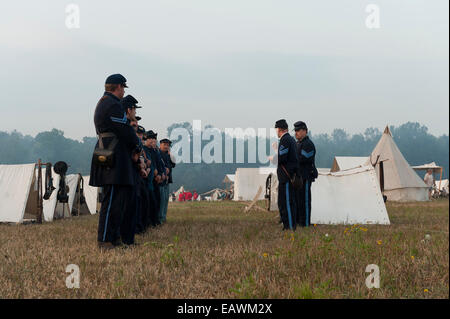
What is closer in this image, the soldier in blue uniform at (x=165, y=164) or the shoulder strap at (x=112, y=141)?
the shoulder strap at (x=112, y=141)

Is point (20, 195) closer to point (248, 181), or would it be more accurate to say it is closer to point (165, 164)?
point (165, 164)

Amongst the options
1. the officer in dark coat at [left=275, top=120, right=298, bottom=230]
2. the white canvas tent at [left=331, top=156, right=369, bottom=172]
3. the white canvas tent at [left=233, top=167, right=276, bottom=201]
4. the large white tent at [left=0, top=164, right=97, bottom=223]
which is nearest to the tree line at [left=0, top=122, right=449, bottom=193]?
the white canvas tent at [left=233, top=167, right=276, bottom=201]

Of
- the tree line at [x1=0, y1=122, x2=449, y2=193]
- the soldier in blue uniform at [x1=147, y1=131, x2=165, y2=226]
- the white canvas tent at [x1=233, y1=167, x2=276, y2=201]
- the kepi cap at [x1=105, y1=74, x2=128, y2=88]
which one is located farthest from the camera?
the tree line at [x1=0, y1=122, x2=449, y2=193]

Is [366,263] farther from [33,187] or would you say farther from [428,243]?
[33,187]

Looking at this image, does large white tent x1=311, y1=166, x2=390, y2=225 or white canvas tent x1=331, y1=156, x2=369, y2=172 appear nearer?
large white tent x1=311, y1=166, x2=390, y2=225

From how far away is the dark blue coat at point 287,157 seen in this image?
7562 millimetres

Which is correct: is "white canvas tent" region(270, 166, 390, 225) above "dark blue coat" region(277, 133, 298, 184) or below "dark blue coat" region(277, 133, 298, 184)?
below

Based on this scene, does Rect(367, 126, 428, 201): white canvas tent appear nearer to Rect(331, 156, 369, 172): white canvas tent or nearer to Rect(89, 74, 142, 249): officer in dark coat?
Rect(331, 156, 369, 172): white canvas tent

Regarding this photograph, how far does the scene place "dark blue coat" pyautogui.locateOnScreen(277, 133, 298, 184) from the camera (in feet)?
24.8

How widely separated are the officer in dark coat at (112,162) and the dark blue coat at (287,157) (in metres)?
3.13

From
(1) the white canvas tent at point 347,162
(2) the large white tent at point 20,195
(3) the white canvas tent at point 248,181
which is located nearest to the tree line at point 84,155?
(3) the white canvas tent at point 248,181

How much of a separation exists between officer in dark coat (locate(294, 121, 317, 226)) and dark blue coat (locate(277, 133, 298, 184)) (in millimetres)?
671

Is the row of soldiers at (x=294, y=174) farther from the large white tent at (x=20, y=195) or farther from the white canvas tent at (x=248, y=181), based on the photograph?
the white canvas tent at (x=248, y=181)
